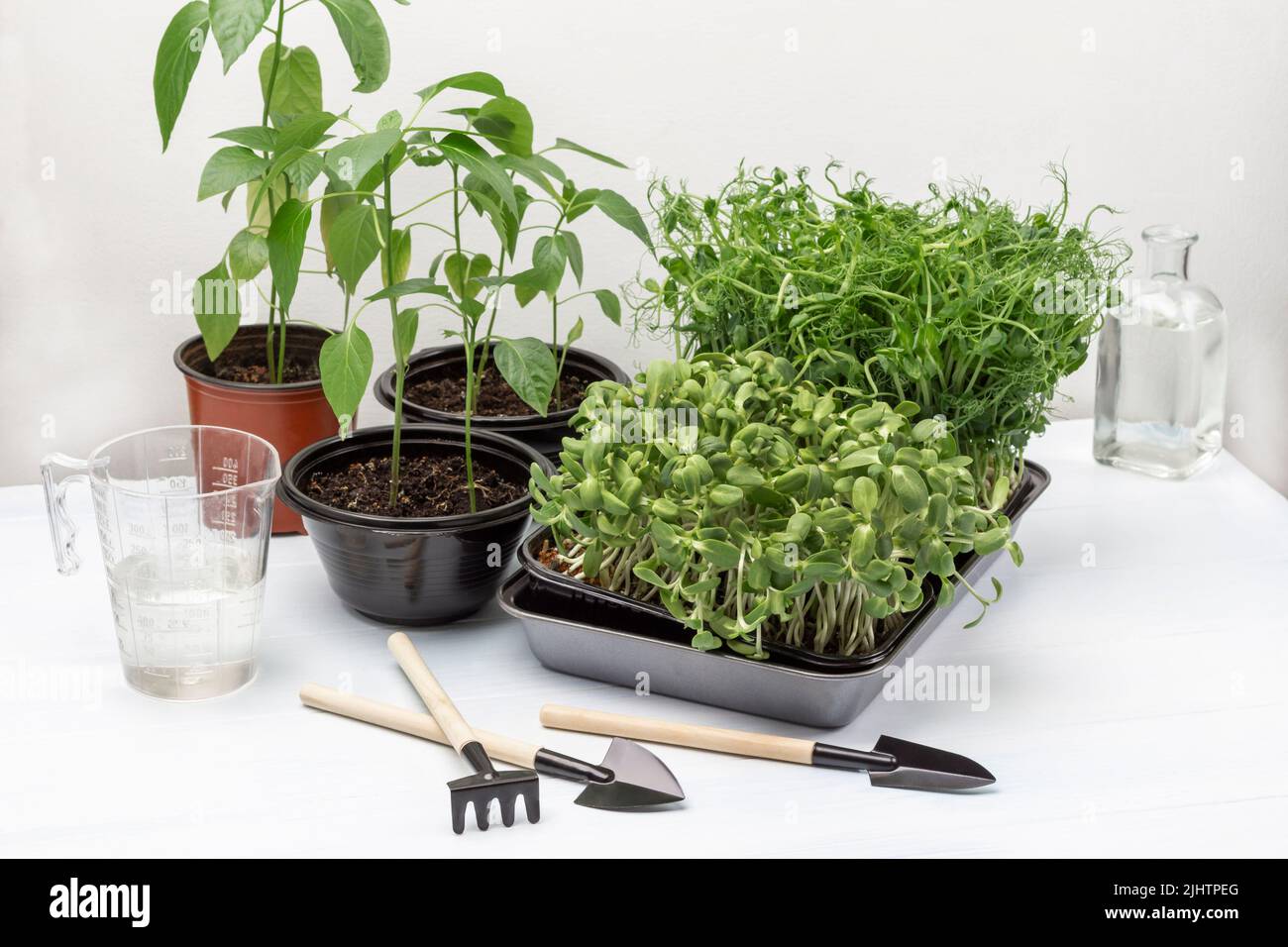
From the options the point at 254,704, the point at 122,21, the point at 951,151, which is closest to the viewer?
the point at 254,704

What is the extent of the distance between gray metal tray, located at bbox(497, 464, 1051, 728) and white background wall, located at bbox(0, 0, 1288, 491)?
62 cm

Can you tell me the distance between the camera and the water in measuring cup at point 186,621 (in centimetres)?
104

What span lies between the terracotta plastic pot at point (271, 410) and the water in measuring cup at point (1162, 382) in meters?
0.84

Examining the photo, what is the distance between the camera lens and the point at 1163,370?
152 centimetres

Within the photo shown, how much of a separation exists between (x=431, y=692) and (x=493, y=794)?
147mm

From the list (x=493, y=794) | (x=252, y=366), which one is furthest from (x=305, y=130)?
(x=493, y=794)

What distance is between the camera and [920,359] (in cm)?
109

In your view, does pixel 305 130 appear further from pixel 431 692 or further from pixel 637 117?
pixel 637 117

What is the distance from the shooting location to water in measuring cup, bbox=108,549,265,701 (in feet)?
3.41

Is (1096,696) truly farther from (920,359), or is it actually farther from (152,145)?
(152,145)

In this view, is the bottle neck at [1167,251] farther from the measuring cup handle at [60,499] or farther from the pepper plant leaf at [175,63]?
the measuring cup handle at [60,499]

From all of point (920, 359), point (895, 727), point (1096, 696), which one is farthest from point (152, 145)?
point (1096, 696)

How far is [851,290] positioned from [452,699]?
0.46 m

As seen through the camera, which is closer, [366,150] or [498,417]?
[366,150]
